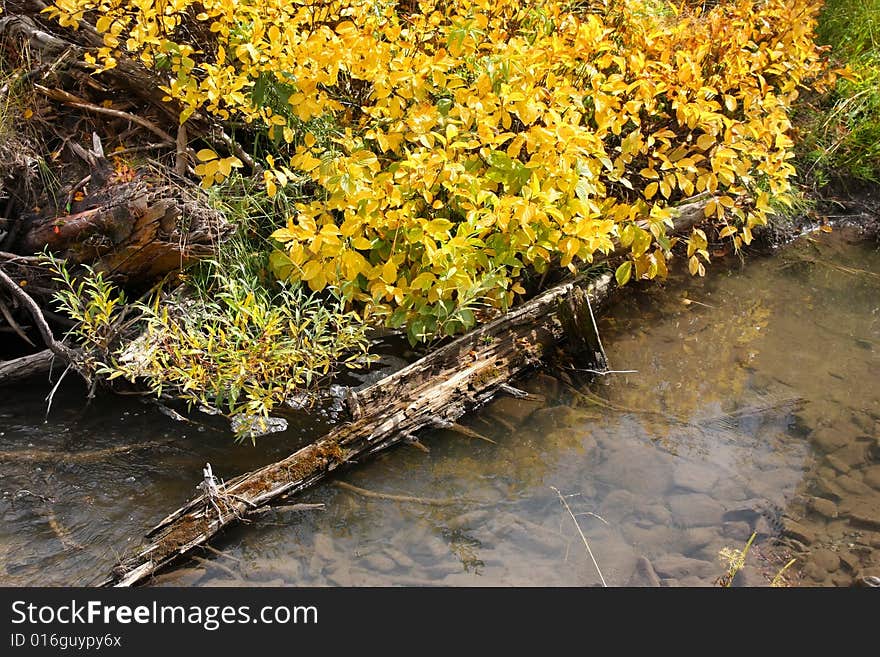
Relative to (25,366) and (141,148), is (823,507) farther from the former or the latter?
(141,148)

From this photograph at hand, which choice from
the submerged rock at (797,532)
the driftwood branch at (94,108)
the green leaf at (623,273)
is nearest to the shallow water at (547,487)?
the submerged rock at (797,532)

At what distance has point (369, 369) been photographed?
3.60 metres

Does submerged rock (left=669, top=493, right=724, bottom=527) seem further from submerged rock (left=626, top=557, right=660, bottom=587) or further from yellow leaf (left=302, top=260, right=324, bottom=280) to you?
yellow leaf (left=302, top=260, right=324, bottom=280)

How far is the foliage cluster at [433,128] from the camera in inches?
123

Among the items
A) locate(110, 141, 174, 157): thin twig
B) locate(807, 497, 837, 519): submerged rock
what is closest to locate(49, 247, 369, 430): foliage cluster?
locate(110, 141, 174, 157): thin twig

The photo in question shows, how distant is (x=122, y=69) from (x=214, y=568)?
99.5 inches

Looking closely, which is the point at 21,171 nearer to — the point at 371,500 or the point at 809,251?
the point at 371,500

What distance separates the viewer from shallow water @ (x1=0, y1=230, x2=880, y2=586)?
2688 mm

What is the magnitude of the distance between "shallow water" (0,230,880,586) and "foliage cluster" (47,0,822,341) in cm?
62

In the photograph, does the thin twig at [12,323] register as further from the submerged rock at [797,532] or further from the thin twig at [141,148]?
the submerged rock at [797,532]

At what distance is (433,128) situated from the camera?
3420 millimetres

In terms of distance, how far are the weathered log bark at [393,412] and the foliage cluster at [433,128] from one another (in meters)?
0.17
